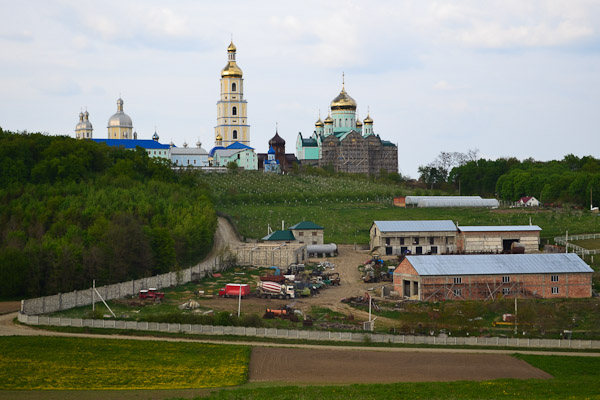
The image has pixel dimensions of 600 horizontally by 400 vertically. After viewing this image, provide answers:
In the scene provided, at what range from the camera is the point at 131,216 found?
198ft

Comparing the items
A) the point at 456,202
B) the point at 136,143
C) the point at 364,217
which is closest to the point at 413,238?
the point at 364,217

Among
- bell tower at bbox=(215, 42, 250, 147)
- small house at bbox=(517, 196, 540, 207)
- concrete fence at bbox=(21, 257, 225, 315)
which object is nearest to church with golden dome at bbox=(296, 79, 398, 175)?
bell tower at bbox=(215, 42, 250, 147)

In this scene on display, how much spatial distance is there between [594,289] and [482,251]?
1417 cm

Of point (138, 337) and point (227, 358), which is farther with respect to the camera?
point (138, 337)

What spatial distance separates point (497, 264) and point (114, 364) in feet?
82.4

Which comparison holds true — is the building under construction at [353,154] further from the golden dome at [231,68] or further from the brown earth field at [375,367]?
the brown earth field at [375,367]

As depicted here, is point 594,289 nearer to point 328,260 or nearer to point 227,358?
point 328,260

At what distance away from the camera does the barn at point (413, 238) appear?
6631 cm

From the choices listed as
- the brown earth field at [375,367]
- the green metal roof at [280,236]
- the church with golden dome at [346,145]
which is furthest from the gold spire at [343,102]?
the brown earth field at [375,367]

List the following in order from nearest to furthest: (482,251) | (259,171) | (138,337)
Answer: (138,337) < (482,251) < (259,171)

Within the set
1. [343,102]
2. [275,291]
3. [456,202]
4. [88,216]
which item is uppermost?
[343,102]

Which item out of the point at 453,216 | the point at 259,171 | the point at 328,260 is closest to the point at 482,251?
the point at 328,260

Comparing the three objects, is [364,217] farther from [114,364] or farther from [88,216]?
[114,364]

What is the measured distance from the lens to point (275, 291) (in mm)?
49594
